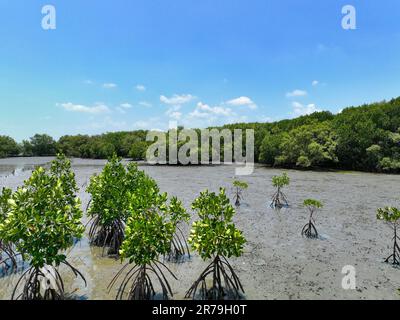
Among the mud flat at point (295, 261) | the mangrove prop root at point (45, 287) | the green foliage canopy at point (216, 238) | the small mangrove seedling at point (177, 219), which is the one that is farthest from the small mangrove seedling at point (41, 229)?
the small mangrove seedling at point (177, 219)

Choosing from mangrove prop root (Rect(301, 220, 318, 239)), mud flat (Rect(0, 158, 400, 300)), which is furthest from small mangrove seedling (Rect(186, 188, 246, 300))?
mangrove prop root (Rect(301, 220, 318, 239))

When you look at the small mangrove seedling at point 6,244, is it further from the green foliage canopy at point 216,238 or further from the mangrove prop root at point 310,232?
the mangrove prop root at point 310,232

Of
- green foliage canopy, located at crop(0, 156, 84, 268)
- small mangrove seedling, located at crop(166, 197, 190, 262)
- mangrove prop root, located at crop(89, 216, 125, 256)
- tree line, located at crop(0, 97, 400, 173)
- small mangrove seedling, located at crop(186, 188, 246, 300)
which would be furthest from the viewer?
tree line, located at crop(0, 97, 400, 173)

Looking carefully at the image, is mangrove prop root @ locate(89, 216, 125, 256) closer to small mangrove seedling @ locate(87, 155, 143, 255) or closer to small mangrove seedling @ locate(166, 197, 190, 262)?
small mangrove seedling @ locate(87, 155, 143, 255)

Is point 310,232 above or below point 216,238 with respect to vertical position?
below

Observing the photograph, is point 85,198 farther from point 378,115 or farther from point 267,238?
point 378,115

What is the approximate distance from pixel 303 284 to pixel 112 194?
8448 millimetres

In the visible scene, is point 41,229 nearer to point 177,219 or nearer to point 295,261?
point 177,219

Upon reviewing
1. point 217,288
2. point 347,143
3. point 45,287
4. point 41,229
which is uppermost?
point 347,143

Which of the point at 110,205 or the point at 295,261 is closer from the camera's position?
the point at 110,205

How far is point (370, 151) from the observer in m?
51.0

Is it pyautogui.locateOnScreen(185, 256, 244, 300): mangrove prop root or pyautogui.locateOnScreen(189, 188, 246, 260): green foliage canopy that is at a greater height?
pyautogui.locateOnScreen(189, 188, 246, 260): green foliage canopy

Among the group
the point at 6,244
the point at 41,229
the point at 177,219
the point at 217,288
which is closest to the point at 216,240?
the point at 217,288
